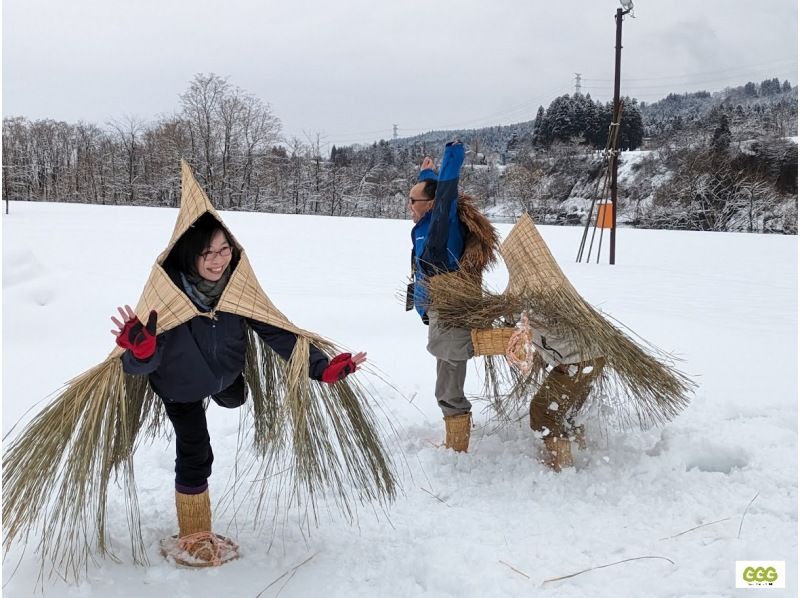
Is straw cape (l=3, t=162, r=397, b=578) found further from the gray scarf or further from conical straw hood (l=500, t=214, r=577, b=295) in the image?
conical straw hood (l=500, t=214, r=577, b=295)

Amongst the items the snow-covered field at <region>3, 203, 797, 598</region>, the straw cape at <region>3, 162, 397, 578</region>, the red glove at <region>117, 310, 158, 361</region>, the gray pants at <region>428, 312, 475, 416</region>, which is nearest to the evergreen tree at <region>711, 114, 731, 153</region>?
the snow-covered field at <region>3, 203, 797, 598</region>

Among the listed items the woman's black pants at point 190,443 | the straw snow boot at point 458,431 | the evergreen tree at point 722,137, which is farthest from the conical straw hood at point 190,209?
the evergreen tree at point 722,137

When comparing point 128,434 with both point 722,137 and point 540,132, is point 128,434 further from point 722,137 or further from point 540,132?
point 540,132

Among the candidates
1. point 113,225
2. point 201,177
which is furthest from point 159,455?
point 201,177

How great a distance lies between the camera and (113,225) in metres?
9.77

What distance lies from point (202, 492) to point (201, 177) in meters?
19.4

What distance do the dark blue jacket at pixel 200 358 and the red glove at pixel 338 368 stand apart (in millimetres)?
33

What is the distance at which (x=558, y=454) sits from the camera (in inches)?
94.8

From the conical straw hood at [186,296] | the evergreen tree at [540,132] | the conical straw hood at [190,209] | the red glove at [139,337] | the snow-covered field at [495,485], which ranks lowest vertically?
the snow-covered field at [495,485]

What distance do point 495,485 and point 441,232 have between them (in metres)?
1.01

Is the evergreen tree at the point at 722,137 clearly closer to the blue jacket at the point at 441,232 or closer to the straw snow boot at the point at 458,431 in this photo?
the blue jacket at the point at 441,232

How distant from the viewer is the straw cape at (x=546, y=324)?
226 cm

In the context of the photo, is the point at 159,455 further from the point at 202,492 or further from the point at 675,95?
the point at 675,95

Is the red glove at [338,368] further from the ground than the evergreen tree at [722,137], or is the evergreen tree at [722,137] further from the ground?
the evergreen tree at [722,137]
